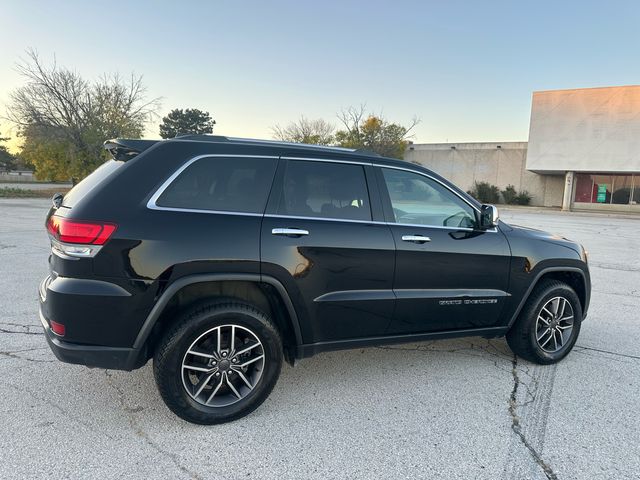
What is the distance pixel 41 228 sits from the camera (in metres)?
12.2

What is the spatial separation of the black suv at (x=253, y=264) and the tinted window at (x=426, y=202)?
0.01m

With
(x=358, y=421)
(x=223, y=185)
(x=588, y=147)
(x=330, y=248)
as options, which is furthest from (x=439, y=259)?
(x=588, y=147)

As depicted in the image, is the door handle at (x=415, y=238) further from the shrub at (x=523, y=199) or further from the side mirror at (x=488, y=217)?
the shrub at (x=523, y=199)

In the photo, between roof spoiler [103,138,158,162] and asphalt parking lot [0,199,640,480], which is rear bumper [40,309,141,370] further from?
roof spoiler [103,138,158,162]

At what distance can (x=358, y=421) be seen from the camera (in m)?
2.93

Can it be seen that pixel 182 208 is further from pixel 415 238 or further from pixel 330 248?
pixel 415 238

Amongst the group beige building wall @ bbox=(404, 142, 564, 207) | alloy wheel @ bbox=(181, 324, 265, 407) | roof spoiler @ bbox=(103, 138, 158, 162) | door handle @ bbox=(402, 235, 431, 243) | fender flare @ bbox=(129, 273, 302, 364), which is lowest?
alloy wheel @ bbox=(181, 324, 265, 407)

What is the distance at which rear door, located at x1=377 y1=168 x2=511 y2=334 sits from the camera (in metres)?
3.32

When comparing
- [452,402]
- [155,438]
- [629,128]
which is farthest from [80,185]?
[629,128]

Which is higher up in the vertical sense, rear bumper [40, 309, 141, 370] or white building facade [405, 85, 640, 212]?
white building facade [405, 85, 640, 212]

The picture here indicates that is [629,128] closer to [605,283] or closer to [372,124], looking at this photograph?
[372,124]

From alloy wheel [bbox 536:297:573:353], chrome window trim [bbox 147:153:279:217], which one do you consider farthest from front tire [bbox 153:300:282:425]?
alloy wheel [bbox 536:297:573:353]

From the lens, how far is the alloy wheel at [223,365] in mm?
2797

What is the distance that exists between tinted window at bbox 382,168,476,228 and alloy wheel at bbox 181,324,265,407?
5.26 ft
